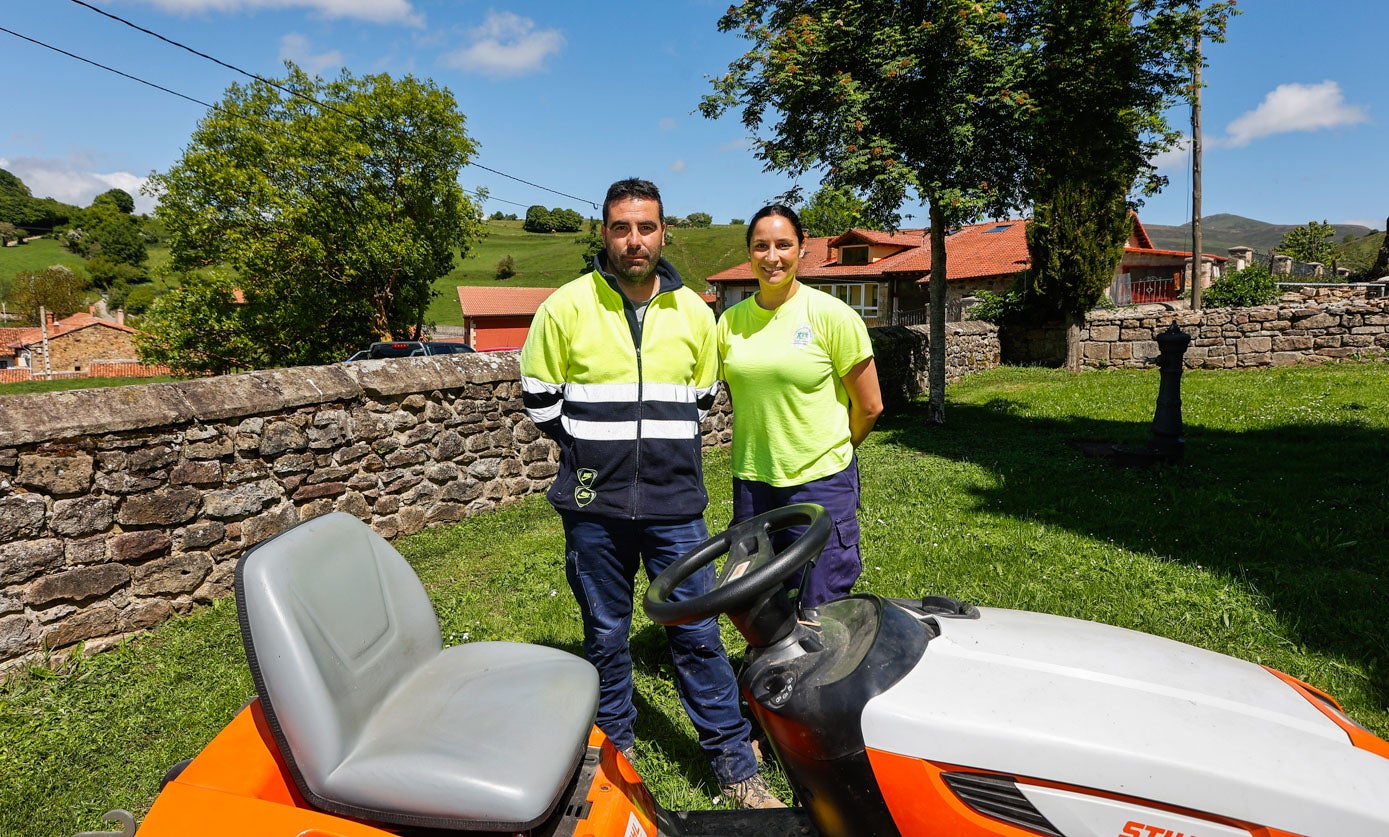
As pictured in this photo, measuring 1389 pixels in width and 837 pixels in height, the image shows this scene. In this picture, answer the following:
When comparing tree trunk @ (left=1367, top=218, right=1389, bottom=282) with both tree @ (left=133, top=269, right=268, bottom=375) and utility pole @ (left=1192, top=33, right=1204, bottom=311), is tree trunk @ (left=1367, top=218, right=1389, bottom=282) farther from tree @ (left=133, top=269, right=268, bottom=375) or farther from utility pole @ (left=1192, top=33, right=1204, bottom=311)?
tree @ (left=133, top=269, right=268, bottom=375)

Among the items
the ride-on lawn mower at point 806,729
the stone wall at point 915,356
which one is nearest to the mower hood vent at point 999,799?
the ride-on lawn mower at point 806,729

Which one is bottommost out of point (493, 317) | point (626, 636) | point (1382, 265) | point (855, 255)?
point (626, 636)

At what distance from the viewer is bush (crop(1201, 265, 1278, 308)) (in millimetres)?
16109

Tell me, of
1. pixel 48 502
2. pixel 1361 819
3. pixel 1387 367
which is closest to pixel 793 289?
pixel 1361 819

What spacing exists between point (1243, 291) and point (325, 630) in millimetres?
19801

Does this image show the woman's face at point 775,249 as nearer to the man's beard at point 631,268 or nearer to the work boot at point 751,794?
the man's beard at point 631,268

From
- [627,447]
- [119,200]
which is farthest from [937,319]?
[119,200]

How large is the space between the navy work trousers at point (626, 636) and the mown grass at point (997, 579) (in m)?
0.27

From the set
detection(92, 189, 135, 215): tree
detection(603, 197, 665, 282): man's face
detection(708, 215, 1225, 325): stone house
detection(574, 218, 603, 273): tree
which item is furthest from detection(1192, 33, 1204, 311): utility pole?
detection(92, 189, 135, 215): tree

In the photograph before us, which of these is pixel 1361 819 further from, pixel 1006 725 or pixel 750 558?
pixel 750 558

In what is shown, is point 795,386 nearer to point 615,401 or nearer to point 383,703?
point 615,401

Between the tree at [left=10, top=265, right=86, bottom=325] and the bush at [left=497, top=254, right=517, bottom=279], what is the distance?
3989cm

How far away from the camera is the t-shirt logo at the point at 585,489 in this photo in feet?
7.81

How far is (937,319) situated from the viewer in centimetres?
1032
